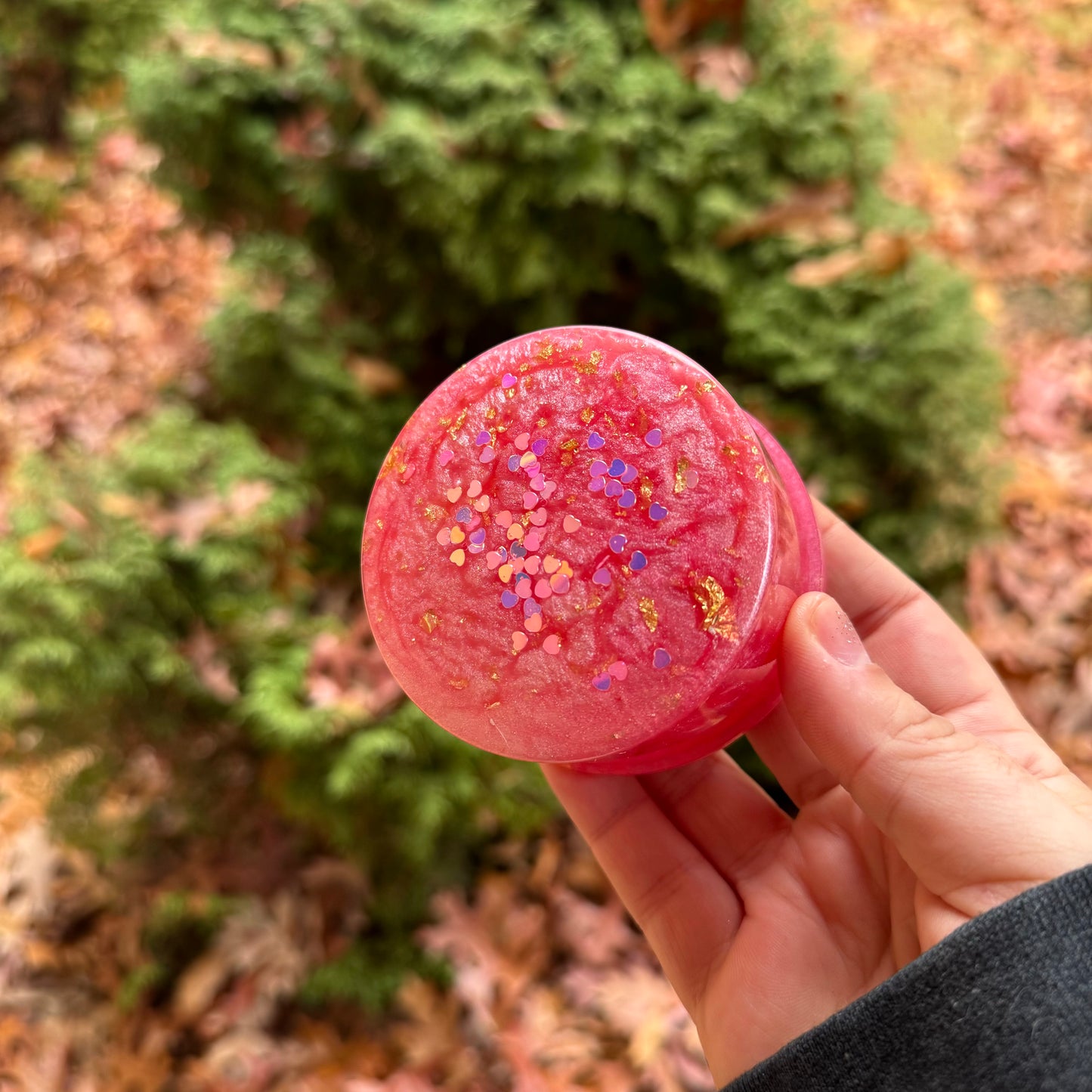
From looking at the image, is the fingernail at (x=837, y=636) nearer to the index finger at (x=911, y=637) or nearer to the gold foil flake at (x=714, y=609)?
the gold foil flake at (x=714, y=609)

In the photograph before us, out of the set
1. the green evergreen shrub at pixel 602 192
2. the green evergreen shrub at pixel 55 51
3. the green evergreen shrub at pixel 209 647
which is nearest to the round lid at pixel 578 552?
the green evergreen shrub at pixel 209 647

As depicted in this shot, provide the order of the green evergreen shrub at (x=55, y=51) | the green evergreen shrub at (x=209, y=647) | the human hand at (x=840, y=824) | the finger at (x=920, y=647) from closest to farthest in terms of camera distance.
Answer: the human hand at (x=840, y=824)
the finger at (x=920, y=647)
the green evergreen shrub at (x=209, y=647)
the green evergreen shrub at (x=55, y=51)

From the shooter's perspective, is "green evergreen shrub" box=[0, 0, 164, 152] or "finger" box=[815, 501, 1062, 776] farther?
"green evergreen shrub" box=[0, 0, 164, 152]

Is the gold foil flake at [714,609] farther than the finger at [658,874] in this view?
No

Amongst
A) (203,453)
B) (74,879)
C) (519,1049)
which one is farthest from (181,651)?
(519,1049)

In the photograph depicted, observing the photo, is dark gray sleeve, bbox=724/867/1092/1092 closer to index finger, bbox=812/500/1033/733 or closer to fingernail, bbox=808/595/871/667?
fingernail, bbox=808/595/871/667

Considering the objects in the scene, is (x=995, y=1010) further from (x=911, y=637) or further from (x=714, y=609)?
(x=911, y=637)

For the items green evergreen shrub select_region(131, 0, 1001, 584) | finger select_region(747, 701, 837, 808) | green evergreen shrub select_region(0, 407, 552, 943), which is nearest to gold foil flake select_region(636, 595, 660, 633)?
finger select_region(747, 701, 837, 808)
